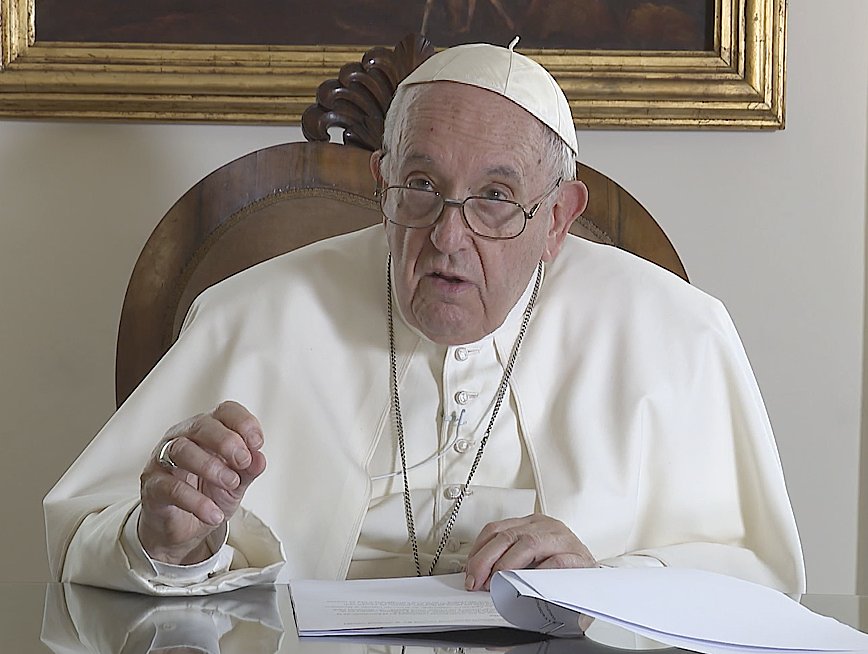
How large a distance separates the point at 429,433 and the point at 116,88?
1204 millimetres

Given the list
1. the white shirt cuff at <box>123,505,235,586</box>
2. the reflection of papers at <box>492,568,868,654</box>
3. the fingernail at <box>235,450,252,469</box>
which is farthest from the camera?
the white shirt cuff at <box>123,505,235,586</box>

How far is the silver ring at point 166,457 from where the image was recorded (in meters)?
1.45

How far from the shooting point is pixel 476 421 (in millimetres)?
2076

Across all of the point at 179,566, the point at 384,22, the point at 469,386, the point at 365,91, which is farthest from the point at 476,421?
the point at 384,22

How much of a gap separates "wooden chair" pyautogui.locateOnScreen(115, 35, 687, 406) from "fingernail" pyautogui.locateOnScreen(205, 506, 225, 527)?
112 centimetres

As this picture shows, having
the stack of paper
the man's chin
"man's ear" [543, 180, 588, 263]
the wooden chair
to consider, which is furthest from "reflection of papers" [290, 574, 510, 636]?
the wooden chair

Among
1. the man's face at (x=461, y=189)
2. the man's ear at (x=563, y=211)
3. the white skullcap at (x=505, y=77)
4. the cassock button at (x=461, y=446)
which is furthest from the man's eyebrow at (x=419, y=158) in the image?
the cassock button at (x=461, y=446)

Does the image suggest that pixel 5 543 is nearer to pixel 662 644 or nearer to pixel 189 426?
pixel 189 426

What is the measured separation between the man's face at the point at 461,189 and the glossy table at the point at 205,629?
0.61 meters

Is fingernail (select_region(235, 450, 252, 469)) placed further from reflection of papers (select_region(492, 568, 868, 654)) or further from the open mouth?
the open mouth

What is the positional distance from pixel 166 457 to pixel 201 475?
6 cm

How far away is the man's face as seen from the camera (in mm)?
1958

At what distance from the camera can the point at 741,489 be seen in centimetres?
209

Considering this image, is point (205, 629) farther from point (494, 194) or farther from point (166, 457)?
point (494, 194)
